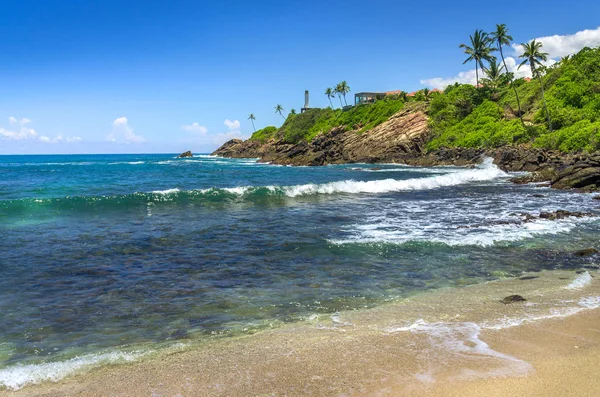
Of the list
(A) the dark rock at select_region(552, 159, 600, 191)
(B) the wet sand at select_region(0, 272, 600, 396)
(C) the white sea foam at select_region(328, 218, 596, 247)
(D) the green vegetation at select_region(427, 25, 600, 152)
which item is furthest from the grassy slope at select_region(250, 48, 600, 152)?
(B) the wet sand at select_region(0, 272, 600, 396)

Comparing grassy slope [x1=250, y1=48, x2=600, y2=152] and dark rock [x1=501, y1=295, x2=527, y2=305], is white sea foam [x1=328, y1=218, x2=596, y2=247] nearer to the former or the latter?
dark rock [x1=501, y1=295, x2=527, y2=305]

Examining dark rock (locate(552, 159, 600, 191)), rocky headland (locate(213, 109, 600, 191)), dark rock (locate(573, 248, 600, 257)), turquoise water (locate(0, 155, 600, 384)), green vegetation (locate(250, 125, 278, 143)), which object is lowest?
turquoise water (locate(0, 155, 600, 384))

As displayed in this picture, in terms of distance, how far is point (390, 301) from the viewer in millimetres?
8648

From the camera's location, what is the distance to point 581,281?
9.54 meters

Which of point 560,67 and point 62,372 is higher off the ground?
point 560,67

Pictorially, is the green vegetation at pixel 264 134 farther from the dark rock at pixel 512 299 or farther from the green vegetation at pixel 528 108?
the dark rock at pixel 512 299

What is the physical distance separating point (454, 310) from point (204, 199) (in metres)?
22.2

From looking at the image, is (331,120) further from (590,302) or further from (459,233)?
(590,302)

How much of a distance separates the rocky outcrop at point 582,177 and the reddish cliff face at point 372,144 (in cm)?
4063

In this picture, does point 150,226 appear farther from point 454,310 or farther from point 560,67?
point 560,67

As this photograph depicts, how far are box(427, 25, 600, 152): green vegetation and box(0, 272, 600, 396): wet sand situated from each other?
43877mm

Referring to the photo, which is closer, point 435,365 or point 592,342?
point 435,365

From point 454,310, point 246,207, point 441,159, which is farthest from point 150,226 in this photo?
point 441,159

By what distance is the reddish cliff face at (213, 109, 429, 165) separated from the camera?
243 ft
